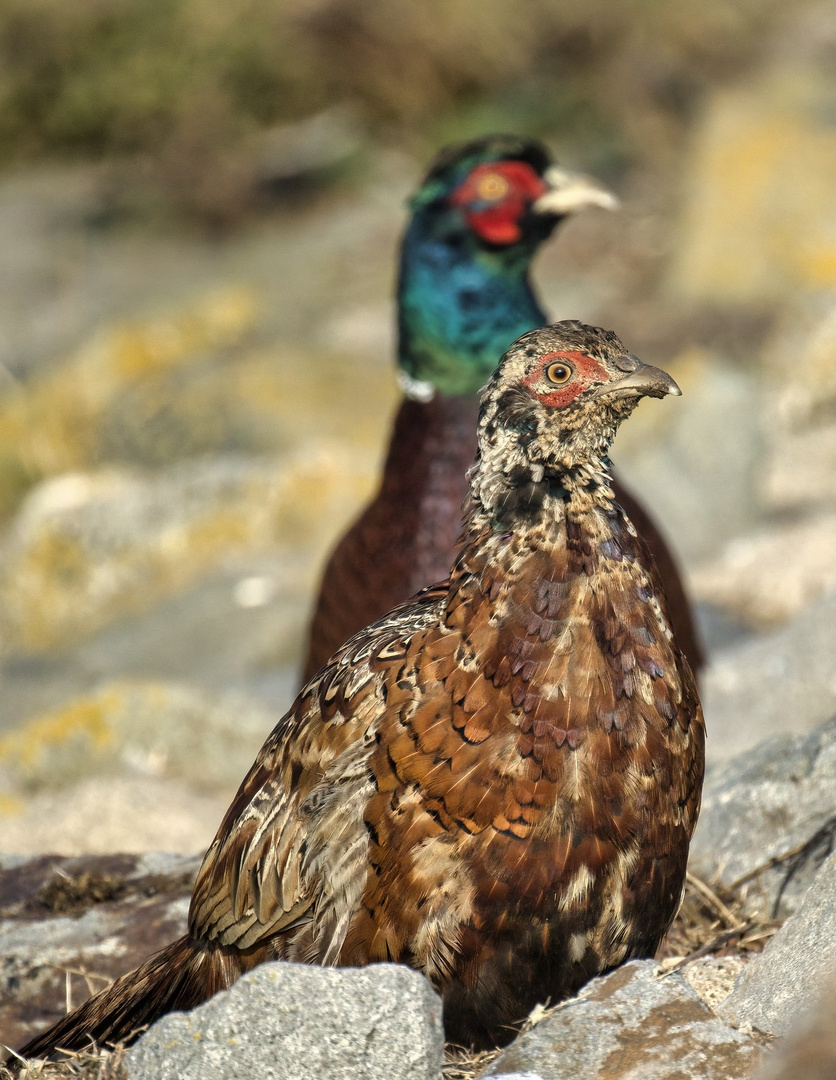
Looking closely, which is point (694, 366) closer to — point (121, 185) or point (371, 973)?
point (371, 973)

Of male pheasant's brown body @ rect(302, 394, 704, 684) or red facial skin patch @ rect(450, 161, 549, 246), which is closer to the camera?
male pheasant's brown body @ rect(302, 394, 704, 684)

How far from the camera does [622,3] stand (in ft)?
54.3

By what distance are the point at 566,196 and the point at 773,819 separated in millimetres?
2684

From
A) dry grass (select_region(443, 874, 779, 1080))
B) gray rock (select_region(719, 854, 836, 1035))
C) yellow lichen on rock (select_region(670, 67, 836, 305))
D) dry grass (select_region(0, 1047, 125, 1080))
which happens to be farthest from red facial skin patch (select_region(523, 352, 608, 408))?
yellow lichen on rock (select_region(670, 67, 836, 305))

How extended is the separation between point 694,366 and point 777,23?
913 cm

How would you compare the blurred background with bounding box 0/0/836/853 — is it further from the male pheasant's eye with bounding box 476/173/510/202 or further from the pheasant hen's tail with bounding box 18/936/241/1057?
the pheasant hen's tail with bounding box 18/936/241/1057

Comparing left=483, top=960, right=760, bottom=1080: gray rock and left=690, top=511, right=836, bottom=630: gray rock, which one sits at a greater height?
left=690, top=511, right=836, bottom=630: gray rock

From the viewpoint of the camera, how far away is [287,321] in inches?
502

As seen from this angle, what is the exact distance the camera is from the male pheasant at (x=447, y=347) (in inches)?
189

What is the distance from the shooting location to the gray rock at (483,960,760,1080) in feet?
7.93

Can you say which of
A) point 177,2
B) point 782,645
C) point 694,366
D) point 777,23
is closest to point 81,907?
point 782,645

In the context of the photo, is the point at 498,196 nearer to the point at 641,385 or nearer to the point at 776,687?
the point at 776,687

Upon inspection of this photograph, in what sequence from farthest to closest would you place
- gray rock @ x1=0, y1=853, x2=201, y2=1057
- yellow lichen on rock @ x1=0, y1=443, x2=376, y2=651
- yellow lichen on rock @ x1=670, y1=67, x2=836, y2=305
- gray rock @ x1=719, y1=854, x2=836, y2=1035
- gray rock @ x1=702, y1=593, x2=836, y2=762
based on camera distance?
yellow lichen on rock @ x1=670, y1=67, x2=836, y2=305, yellow lichen on rock @ x1=0, y1=443, x2=376, y2=651, gray rock @ x1=702, y1=593, x2=836, y2=762, gray rock @ x1=0, y1=853, x2=201, y2=1057, gray rock @ x1=719, y1=854, x2=836, y2=1035

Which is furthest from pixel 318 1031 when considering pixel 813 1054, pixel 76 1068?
pixel 813 1054
